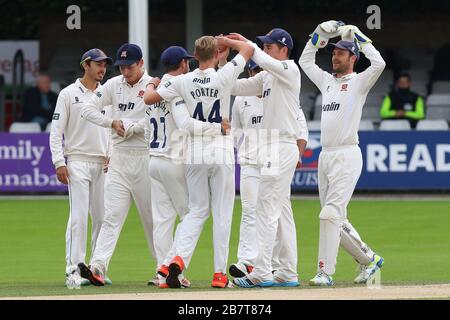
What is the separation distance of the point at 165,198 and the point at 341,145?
68.3 inches

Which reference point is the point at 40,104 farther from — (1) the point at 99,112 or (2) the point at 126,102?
(1) the point at 99,112

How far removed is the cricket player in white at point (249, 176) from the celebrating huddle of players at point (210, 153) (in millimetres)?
14

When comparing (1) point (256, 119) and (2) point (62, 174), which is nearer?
(2) point (62, 174)

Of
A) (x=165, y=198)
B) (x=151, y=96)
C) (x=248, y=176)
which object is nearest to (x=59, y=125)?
(x=151, y=96)

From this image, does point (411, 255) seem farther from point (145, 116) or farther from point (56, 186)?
point (56, 186)

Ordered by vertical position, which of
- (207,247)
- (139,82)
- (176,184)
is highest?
(139,82)

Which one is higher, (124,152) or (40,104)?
(40,104)

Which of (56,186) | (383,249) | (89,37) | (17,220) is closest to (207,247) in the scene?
(383,249)

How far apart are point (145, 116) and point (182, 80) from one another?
0.82m

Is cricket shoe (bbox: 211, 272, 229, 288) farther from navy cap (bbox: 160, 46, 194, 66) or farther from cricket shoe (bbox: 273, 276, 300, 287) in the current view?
navy cap (bbox: 160, 46, 194, 66)

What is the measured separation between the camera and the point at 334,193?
1233cm

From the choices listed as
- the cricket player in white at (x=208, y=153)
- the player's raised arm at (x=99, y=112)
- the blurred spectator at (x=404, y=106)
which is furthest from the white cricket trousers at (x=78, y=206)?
the blurred spectator at (x=404, y=106)

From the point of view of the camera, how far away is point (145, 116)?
12.6m

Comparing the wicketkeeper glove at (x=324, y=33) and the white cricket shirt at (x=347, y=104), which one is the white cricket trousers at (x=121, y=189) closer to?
the white cricket shirt at (x=347, y=104)
